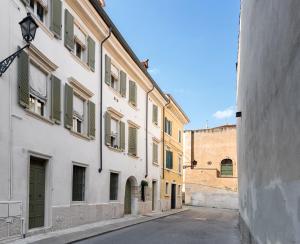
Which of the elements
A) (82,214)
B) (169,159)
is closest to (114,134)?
(82,214)

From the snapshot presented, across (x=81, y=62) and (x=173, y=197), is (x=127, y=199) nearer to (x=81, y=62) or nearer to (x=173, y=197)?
(x=81, y=62)

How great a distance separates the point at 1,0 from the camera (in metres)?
11.2

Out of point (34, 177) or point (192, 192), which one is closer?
point (34, 177)

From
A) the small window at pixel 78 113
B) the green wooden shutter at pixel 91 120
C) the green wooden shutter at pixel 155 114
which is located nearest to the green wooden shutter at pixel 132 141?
the green wooden shutter at pixel 155 114

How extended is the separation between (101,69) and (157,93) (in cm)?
1103

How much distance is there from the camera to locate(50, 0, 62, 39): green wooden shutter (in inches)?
562

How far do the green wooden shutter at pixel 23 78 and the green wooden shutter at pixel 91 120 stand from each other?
5.50 m

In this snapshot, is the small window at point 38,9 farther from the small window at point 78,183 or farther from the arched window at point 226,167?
the arched window at point 226,167

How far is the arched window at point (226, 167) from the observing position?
156 ft

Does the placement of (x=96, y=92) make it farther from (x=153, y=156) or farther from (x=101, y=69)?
(x=153, y=156)

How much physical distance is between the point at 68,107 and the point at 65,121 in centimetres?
59

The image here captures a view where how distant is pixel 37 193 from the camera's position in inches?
523

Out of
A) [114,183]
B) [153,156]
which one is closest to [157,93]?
[153,156]

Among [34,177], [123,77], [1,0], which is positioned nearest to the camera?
[1,0]
